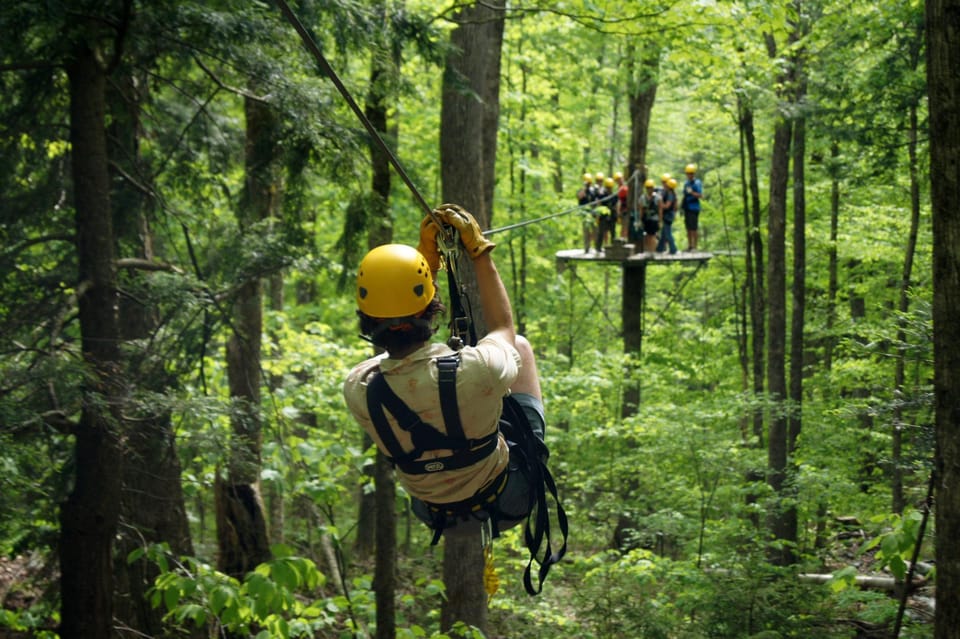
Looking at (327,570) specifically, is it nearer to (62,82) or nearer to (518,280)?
(62,82)

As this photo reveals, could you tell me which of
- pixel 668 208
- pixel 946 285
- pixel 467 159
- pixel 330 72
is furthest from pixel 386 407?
pixel 668 208

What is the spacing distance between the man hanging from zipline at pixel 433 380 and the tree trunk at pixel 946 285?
209 centimetres

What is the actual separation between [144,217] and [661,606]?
644 cm

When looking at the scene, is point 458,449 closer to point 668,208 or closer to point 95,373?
point 95,373

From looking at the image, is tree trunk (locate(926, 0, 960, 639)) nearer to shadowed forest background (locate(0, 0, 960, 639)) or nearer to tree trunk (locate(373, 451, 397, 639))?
shadowed forest background (locate(0, 0, 960, 639))

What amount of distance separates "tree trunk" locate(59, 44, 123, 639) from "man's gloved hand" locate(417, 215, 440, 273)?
2.18 meters

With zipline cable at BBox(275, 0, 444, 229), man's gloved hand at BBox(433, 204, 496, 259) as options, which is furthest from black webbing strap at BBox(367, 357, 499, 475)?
zipline cable at BBox(275, 0, 444, 229)

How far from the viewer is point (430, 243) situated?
11.4 feet

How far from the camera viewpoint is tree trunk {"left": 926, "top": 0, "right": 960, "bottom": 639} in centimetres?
367

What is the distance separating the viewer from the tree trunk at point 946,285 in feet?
12.0

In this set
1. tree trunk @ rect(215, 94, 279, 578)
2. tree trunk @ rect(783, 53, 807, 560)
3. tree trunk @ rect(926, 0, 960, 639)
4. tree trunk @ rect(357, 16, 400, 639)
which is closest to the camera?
tree trunk @ rect(926, 0, 960, 639)

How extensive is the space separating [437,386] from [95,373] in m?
2.60

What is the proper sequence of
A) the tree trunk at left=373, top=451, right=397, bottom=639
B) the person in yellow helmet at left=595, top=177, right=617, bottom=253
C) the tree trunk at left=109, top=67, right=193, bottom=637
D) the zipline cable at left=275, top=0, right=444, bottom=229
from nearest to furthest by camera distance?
the zipline cable at left=275, top=0, right=444, bottom=229 < the tree trunk at left=109, top=67, right=193, bottom=637 < the tree trunk at left=373, top=451, right=397, bottom=639 < the person in yellow helmet at left=595, top=177, right=617, bottom=253

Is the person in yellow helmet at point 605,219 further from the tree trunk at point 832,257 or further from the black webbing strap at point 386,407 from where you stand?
the black webbing strap at point 386,407
